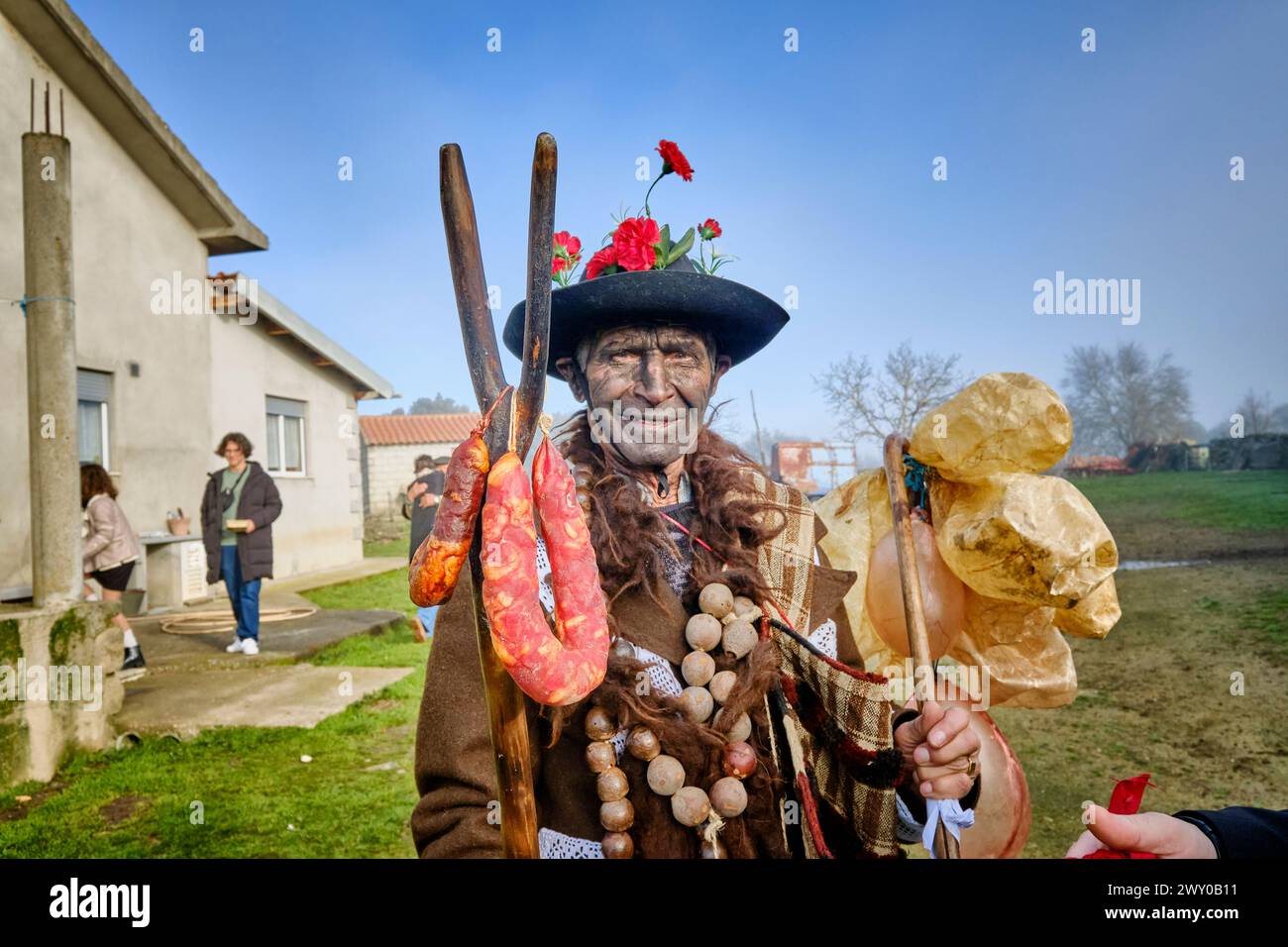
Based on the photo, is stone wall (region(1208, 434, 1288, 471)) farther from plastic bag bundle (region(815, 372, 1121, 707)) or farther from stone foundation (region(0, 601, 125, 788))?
stone foundation (region(0, 601, 125, 788))

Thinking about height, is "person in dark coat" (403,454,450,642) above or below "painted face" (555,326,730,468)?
below

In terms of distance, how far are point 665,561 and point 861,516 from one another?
2.16 ft

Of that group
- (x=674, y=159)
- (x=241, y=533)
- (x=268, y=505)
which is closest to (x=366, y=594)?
(x=268, y=505)

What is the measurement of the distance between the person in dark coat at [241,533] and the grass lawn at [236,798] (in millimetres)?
2131

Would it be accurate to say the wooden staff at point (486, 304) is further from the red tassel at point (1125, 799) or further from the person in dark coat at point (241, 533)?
the person in dark coat at point (241, 533)

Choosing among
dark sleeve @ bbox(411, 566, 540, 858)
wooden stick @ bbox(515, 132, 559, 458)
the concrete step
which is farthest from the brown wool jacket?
the concrete step

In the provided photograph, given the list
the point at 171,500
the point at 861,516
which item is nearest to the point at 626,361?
the point at 861,516

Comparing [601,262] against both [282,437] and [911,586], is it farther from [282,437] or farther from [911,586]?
[282,437]

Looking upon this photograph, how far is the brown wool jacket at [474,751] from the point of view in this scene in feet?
4.04

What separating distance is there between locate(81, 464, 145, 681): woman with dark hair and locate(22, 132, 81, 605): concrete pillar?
2.21m

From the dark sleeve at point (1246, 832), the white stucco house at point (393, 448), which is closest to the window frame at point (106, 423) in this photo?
the white stucco house at point (393, 448)

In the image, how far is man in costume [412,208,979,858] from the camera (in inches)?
50.2
